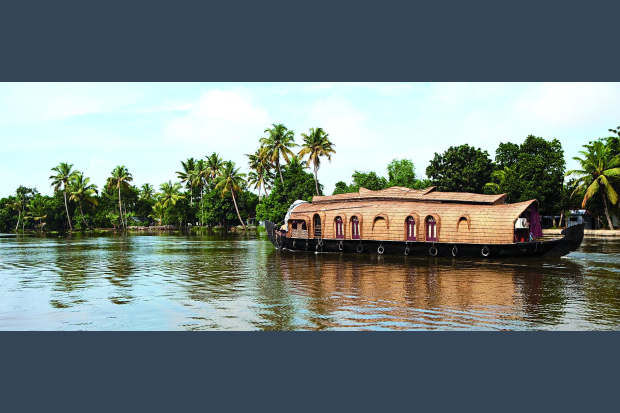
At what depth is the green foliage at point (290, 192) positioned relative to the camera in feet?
146

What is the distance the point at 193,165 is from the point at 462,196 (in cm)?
5715

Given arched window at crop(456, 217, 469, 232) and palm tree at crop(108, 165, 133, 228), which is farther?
palm tree at crop(108, 165, 133, 228)

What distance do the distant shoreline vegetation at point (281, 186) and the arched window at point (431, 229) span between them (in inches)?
792

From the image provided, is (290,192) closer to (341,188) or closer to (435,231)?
(341,188)

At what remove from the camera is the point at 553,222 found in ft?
156

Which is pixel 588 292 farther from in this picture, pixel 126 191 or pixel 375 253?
pixel 126 191

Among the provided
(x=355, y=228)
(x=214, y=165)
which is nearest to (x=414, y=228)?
(x=355, y=228)

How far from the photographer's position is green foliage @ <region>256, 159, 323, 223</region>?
44438mm

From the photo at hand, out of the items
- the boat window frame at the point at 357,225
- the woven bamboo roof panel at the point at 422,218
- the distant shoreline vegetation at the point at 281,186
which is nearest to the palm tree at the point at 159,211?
the distant shoreline vegetation at the point at 281,186

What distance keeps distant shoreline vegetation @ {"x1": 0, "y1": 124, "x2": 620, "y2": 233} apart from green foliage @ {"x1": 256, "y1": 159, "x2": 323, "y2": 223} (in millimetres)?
97

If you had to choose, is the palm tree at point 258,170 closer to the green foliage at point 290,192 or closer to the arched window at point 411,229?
the green foliage at point 290,192

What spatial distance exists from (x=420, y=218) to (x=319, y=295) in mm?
9961

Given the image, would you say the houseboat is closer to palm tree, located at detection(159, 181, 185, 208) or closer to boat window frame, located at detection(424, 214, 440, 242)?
boat window frame, located at detection(424, 214, 440, 242)

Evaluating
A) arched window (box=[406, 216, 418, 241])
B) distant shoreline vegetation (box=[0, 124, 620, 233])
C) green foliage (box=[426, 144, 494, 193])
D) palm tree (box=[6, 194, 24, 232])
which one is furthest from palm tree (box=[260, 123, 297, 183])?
palm tree (box=[6, 194, 24, 232])
